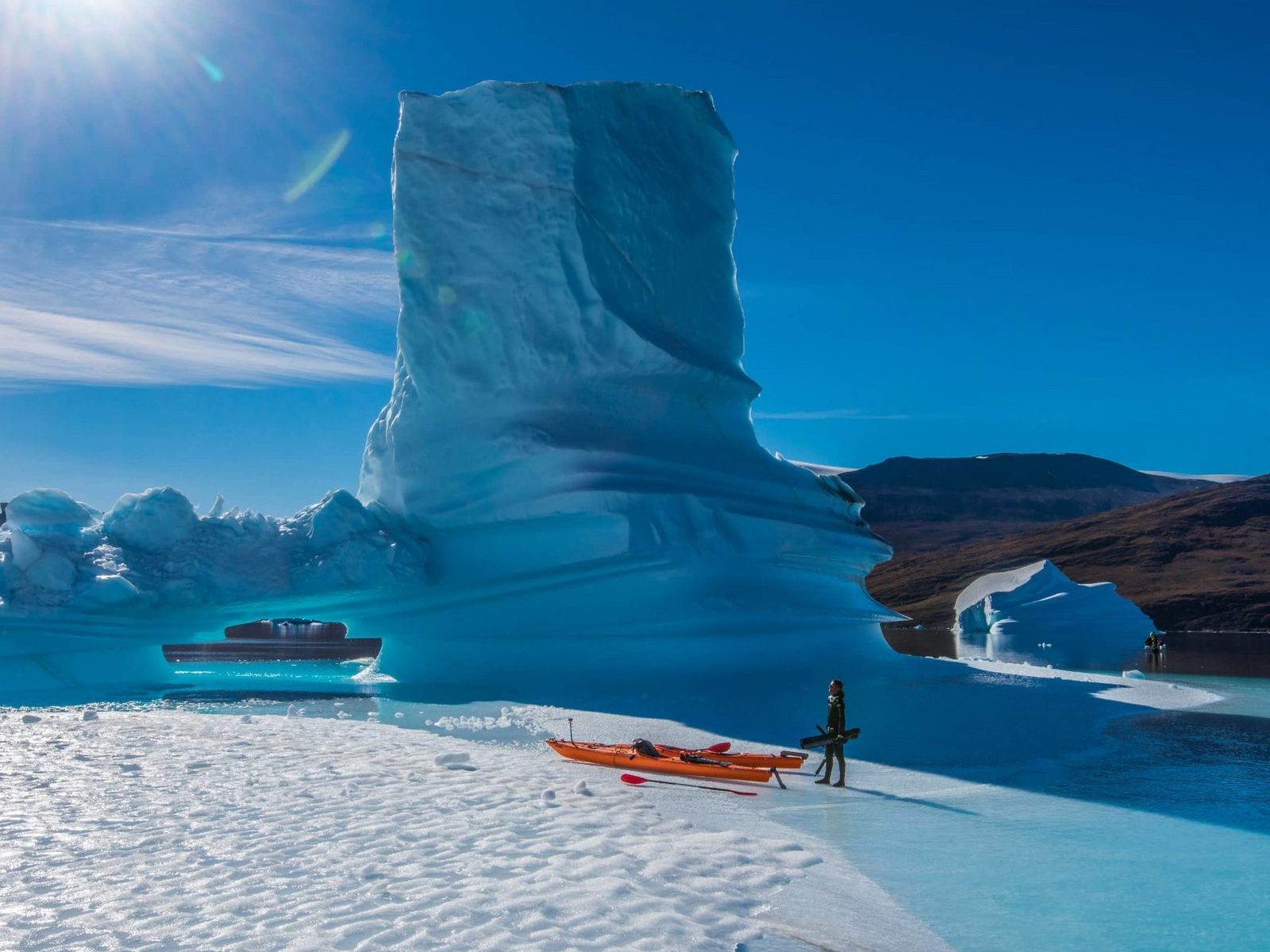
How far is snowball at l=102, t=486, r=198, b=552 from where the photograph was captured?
1443 centimetres

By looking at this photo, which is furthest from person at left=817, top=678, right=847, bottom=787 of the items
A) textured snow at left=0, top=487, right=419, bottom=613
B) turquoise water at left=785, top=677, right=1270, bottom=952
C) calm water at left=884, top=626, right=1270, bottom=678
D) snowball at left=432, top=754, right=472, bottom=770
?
calm water at left=884, top=626, right=1270, bottom=678

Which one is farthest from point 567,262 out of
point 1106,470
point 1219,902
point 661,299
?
point 1106,470

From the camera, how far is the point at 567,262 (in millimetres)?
14867

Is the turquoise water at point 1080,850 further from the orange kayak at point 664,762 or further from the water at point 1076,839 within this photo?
the orange kayak at point 664,762

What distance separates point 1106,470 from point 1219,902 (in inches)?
6779

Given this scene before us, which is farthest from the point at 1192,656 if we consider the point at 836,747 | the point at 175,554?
the point at 175,554

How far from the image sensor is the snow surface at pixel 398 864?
399cm

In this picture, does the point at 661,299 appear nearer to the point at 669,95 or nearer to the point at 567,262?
the point at 567,262

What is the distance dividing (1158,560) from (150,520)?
8840 cm

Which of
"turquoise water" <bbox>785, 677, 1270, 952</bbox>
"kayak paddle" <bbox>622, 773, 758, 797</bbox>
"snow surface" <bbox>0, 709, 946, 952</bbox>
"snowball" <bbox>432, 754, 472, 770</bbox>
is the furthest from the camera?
"snowball" <bbox>432, 754, 472, 770</bbox>

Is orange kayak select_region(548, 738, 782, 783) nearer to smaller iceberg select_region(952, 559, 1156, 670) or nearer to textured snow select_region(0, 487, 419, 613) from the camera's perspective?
textured snow select_region(0, 487, 419, 613)

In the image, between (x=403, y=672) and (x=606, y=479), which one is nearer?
(x=606, y=479)

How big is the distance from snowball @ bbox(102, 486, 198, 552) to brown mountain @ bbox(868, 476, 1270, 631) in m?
65.7

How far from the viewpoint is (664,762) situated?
25.9ft
